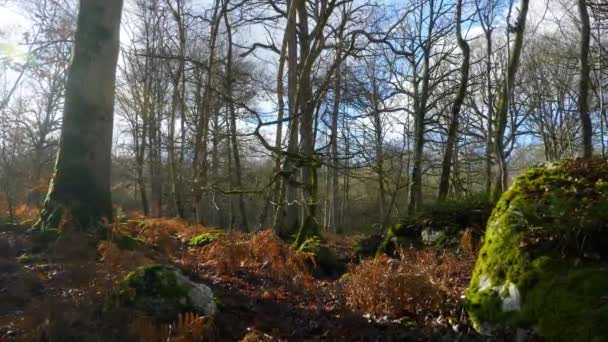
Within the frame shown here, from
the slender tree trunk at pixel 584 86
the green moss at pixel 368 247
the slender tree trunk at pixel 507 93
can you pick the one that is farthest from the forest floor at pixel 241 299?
the slender tree trunk at pixel 584 86

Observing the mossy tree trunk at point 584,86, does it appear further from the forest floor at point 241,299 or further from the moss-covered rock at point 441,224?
the forest floor at point 241,299

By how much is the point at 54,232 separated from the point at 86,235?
768mm

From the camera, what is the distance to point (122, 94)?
74.5 feet

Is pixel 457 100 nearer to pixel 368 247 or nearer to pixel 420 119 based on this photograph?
pixel 420 119

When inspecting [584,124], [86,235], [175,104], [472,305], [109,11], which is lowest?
[472,305]

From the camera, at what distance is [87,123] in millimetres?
7508

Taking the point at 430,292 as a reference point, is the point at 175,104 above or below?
above

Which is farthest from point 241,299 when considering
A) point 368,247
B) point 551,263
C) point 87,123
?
point 368,247

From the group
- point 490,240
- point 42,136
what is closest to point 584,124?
point 490,240

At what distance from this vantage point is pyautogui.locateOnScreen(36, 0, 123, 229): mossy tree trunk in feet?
24.1

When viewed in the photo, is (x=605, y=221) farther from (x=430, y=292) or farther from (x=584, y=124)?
(x=584, y=124)

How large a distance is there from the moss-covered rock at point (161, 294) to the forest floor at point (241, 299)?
0.18 m

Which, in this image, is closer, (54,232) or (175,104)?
(54,232)

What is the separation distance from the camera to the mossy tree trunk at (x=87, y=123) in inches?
289
